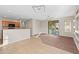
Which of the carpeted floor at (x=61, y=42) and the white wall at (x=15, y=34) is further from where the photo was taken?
the white wall at (x=15, y=34)

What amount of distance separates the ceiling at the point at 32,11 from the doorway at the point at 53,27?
0.15 meters

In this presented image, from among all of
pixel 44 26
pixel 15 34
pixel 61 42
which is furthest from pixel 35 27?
pixel 61 42

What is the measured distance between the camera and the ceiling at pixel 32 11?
2551mm

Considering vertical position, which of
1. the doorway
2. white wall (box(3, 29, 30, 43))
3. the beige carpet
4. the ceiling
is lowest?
the beige carpet

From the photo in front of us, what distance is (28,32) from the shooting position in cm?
275

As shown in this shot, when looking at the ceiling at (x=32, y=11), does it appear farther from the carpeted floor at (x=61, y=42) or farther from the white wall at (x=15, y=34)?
the carpeted floor at (x=61, y=42)

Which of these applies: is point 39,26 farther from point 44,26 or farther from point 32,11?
point 32,11

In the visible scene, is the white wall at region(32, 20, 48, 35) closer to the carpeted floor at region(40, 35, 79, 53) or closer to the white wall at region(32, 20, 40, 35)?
the white wall at region(32, 20, 40, 35)

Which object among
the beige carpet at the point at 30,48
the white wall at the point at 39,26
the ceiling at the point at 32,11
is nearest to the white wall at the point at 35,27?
the white wall at the point at 39,26

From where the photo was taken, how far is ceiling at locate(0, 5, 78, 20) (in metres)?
2.55

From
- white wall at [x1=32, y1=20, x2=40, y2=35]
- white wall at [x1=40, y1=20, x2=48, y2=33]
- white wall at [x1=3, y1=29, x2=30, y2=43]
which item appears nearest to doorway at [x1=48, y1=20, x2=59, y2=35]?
white wall at [x1=40, y1=20, x2=48, y2=33]

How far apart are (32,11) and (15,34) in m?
0.69

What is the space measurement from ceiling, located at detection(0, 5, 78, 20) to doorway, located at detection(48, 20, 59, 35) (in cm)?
15
